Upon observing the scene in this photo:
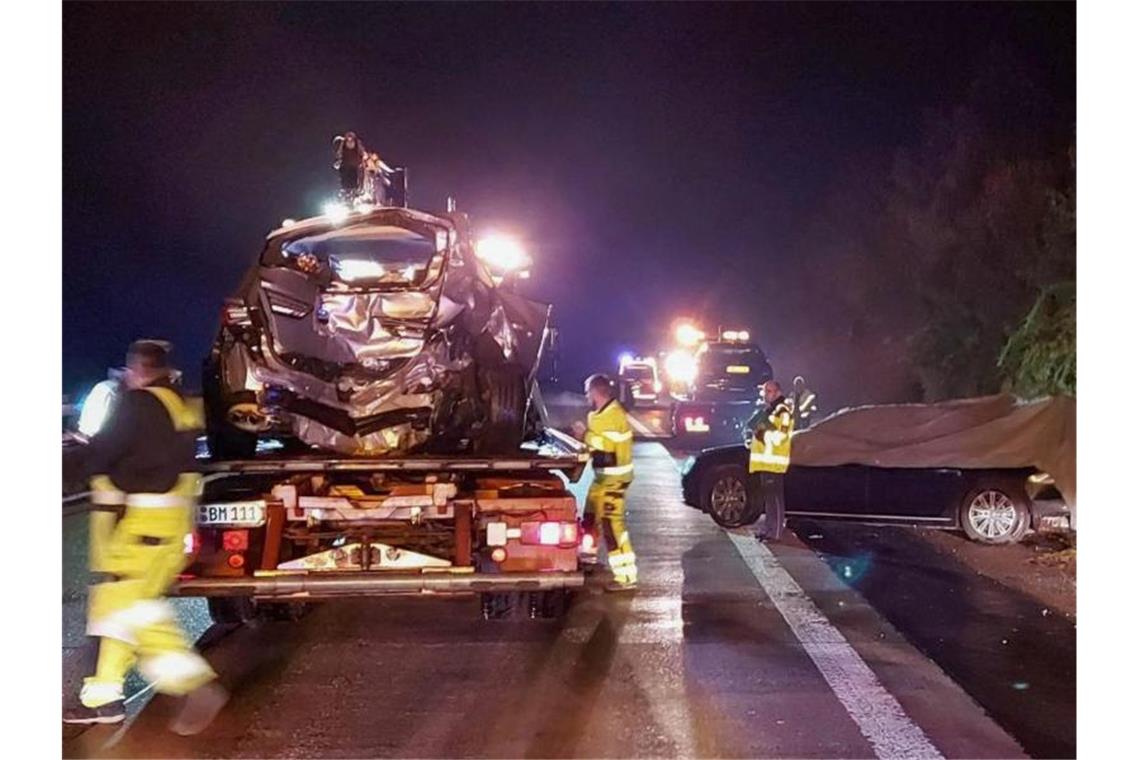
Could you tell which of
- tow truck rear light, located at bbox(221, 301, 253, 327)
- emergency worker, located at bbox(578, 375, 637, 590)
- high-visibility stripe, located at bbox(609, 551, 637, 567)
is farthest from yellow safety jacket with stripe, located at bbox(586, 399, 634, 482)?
tow truck rear light, located at bbox(221, 301, 253, 327)

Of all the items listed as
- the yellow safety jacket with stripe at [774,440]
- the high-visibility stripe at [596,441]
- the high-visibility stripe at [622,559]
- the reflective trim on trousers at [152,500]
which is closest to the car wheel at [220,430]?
the reflective trim on trousers at [152,500]

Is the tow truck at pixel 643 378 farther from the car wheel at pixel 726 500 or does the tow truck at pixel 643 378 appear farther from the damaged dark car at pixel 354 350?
the damaged dark car at pixel 354 350

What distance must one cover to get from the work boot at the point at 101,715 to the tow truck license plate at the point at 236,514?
Result: 122cm

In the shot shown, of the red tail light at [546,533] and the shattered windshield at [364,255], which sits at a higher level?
the shattered windshield at [364,255]

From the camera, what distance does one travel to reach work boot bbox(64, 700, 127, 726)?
591 centimetres

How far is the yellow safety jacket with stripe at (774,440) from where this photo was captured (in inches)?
421

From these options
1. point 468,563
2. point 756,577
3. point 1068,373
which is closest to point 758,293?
point 1068,373

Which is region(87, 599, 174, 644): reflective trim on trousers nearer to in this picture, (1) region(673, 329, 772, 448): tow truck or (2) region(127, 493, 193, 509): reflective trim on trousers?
(2) region(127, 493, 193, 509): reflective trim on trousers

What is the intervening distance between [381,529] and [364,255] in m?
2.31

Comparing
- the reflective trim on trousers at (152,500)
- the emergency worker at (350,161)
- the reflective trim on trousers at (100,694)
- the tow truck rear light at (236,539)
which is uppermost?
the emergency worker at (350,161)

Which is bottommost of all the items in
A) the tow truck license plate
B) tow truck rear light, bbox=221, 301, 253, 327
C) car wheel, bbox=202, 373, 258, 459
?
the tow truck license plate

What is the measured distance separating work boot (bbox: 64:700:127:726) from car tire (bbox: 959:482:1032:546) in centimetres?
740

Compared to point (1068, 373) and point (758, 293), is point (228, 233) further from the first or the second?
point (758, 293)

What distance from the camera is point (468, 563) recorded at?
6.95 metres
